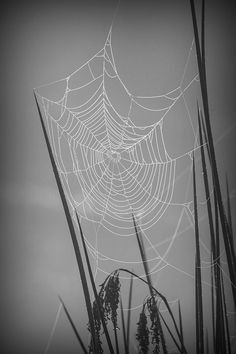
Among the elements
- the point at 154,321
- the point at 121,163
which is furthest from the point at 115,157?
the point at 154,321

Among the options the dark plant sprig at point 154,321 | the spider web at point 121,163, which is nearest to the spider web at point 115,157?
the spider web at point 121,163

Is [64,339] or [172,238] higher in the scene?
[172,238]

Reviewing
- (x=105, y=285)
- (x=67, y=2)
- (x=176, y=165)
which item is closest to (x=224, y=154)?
(x=176, y=165)

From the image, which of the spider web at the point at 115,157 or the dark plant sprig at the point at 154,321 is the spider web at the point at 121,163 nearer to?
the spider web at the point at 115,157

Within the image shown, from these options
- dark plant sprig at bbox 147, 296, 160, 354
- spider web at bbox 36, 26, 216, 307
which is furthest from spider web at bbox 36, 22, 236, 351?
dark plant sprig at bbox 147, 296, 160, 354

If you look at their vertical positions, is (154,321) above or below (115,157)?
below

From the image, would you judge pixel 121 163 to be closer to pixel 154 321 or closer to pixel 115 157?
pixel 115 157

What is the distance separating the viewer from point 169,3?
76.8 inches

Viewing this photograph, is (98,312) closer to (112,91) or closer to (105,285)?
(105,285)

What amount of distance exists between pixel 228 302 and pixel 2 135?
4.38ft

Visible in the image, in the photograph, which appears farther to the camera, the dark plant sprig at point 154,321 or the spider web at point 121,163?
the spider web at point 121,163

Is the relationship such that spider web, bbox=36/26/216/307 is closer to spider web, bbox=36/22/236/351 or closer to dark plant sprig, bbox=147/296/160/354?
spider web, bbox=36/22/236/351

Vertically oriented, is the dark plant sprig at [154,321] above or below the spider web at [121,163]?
below

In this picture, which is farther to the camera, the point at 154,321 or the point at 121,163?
the point at 121,163
